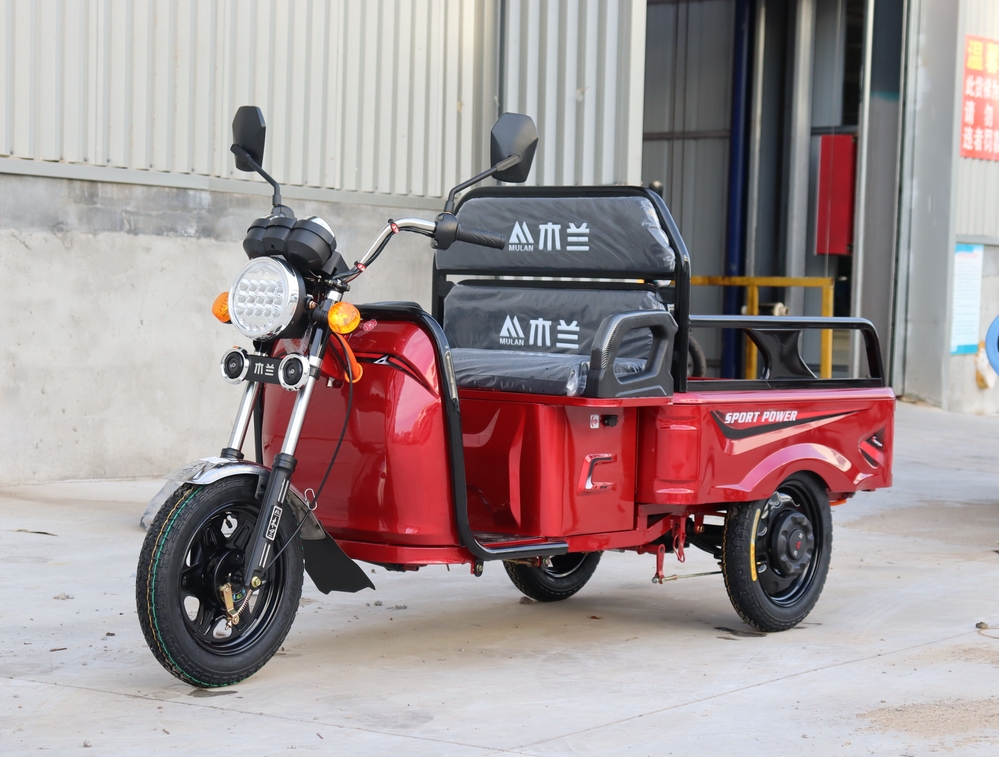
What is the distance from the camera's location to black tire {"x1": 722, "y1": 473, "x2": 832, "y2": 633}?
17.6 ft

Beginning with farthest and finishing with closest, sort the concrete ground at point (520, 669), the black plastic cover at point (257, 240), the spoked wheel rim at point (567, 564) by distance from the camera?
the spoked wheel rim at point (567, 564)
the black plastic cover at point (257, 240)
the concrete ground at point (520, 669)

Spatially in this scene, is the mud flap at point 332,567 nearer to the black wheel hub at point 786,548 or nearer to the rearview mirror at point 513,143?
the rearview mirror at point 513,143

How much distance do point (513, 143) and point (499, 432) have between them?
3.25 feet

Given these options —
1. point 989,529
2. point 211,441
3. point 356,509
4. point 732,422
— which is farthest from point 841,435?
point 211,441

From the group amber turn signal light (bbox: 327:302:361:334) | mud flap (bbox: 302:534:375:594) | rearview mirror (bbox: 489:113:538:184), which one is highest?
rearview mirror (bbox: 489:113:538:184)

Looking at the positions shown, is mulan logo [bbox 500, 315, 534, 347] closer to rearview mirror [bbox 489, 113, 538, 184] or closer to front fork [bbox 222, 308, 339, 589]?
rearview mirror [bbox 489, 113, 538, 184]

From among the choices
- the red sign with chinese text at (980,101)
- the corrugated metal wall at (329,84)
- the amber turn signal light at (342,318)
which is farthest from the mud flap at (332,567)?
the red sign with chinese text at (980,101)

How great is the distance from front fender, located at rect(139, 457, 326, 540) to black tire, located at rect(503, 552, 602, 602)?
1525 millimetres

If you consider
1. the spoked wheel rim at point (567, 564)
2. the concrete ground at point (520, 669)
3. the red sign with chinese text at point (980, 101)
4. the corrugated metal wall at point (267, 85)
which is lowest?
the concrete ground at point (520, 669)

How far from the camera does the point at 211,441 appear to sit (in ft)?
31.7

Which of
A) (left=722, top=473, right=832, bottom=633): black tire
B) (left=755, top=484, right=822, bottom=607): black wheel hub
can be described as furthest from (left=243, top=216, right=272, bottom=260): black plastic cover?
(left=755, top=484, right=822, bottom=607): black wheel hub

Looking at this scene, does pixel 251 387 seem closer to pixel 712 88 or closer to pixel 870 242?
pixel 870 242

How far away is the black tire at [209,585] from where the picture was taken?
404 centimetres

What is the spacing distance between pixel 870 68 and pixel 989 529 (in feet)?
31.7
